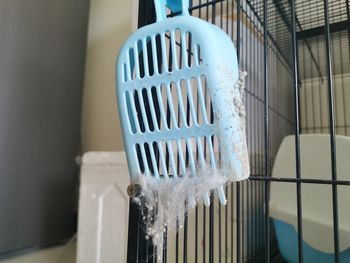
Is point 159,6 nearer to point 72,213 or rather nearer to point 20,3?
point 20,3

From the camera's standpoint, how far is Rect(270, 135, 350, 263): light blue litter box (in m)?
0.48

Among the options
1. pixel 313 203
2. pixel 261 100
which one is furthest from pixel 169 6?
pixel 261 100

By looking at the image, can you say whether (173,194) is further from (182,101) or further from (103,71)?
(103,71)

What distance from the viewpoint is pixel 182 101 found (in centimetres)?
28

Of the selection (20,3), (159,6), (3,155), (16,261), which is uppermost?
(20,3)

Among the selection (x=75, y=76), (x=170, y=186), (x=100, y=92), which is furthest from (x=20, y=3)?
(x=170, y=186)

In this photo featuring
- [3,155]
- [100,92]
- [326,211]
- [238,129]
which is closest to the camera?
[238,129]

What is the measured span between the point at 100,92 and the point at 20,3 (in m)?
0.39

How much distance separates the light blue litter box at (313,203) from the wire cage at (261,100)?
0.04 metres

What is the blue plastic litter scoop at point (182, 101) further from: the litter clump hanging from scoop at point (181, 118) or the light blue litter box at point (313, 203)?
the light blue litter box at point (313, 203)

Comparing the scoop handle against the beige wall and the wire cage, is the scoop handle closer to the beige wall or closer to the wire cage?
the wire cage

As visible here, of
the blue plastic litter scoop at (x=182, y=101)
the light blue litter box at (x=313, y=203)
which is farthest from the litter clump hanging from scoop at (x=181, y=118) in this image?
the light blue litter box at (x=313, y=203)

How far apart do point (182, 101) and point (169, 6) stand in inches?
5.6

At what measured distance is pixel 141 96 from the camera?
302mm
